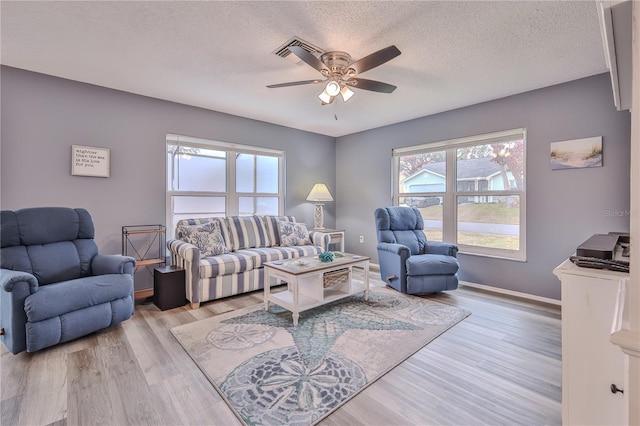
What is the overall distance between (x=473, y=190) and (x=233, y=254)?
10.8ft

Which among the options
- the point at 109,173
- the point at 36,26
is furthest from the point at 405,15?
the point at 109,173

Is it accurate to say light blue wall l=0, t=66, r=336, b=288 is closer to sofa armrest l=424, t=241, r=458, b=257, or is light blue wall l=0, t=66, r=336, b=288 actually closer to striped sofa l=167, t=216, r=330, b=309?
striped sofa l=167, t=216, r=330, b=309

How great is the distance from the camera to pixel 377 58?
2.13 metres

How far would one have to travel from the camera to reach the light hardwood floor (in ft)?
5.03

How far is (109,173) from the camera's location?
3303mm

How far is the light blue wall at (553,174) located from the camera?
288 centimetres

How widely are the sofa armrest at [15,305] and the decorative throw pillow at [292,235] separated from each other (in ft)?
8.68

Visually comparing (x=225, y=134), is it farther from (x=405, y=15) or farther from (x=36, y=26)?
(x=405, y=15)

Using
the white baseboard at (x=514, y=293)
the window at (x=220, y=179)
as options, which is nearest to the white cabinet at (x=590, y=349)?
the white baseboard at (x=514, y=293)

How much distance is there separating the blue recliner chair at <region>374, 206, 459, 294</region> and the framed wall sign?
3333 mm

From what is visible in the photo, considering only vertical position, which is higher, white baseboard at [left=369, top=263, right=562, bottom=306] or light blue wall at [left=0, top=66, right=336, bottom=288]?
light blue wall at [left=0, top=66, right=336, bottom=288]

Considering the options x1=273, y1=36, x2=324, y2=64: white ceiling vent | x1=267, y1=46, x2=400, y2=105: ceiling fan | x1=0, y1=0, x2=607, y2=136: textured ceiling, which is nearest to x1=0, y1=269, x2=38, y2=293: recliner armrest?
x1=0, y1=0, x2=607, y2=136: textured ceiling

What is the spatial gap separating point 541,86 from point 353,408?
149 inches

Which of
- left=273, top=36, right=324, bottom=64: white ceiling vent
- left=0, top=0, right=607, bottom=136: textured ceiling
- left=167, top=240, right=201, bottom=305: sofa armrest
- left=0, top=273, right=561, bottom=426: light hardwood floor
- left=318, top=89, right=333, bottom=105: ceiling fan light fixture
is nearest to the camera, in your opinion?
left=0, top=273, right=561, bottom=426: light hardwood floor
